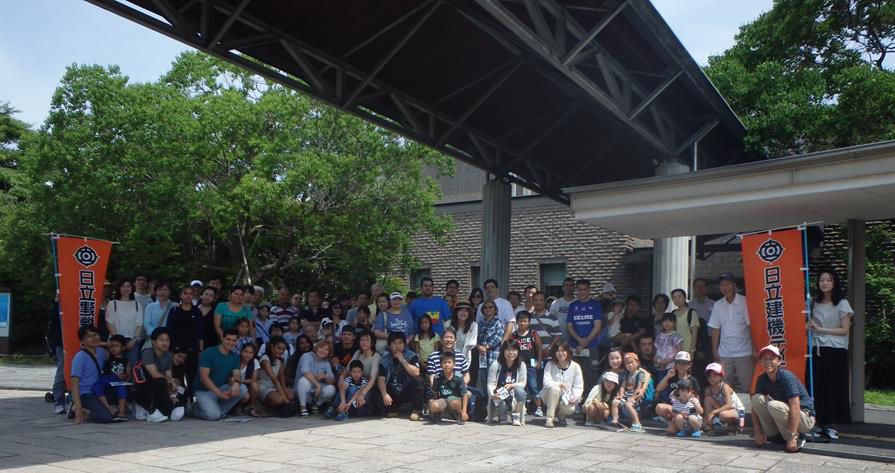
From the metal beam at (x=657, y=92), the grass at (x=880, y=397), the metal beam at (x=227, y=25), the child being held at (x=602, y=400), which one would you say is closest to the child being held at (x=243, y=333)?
the metal beam at (x=227, y=25)

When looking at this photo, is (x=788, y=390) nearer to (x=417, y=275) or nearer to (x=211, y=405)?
(x=211, y=405)

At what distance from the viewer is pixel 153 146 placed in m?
17.1

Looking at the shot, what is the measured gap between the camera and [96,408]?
8.94 m

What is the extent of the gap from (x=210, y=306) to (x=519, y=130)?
6.59 m

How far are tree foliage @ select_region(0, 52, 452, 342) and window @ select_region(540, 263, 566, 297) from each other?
3.41 meters

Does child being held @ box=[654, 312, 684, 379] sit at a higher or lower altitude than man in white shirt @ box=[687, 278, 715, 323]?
lower

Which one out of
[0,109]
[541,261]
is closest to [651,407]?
[541,261]

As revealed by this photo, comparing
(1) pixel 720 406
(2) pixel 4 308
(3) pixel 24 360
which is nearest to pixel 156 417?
(1) pixel 720 406

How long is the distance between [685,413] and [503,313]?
276 cm

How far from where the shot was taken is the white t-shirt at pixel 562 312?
34.0 feet

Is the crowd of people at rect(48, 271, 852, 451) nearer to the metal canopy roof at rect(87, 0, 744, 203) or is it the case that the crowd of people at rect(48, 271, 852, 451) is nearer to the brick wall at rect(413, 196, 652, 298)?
the metal canopy roof at rect(87, 0, 744, 203)

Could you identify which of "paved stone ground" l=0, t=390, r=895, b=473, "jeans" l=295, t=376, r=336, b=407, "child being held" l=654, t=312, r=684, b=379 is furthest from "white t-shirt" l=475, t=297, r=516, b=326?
"jeans" l=295, t=376, r=336, b=407

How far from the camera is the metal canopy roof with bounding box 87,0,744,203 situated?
962cm

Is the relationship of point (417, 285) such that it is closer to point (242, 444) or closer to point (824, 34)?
point (824, 34)
